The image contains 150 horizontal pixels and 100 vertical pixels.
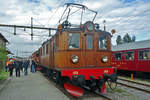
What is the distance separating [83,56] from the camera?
6852 millimetres

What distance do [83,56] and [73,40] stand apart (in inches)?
34.6

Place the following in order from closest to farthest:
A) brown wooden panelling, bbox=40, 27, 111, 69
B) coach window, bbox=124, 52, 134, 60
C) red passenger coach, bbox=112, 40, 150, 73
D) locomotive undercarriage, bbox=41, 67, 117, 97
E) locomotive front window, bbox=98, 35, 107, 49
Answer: locomotive undercarriage, bbox=41, 67, 117, 97 < brown wooden panelling, bbox=40, 27, 111, 69 < locomotive front window, bbox=98, 35, 107, 49 < red passenger coach, bbox=112, 40, 150, 73 < coach window, bbox=124, 52, 134, 60

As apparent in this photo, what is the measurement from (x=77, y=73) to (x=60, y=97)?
128 cm

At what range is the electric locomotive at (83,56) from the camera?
6512 millimetres

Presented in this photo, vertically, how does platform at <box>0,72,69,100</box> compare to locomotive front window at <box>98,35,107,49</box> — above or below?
below

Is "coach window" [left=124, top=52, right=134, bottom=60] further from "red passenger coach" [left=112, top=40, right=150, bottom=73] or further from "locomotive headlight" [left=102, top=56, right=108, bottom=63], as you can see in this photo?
"locomotive headlight" [left=102, top=56, right=108, bottom=63]

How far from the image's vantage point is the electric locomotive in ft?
21.4

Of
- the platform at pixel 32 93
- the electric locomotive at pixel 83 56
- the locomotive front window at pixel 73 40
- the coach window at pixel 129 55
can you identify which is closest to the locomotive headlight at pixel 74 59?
the electric locomotive at pixel 83 56

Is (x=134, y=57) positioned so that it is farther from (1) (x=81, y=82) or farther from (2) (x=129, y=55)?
(1) (x=81, y=82)

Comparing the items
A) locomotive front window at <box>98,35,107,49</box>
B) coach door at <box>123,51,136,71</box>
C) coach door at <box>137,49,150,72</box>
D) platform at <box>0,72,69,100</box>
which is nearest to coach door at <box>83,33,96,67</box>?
locomotive front window at <box>98,35,107,49</box>

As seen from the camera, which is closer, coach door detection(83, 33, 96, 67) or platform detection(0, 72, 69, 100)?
platform detection(0, 72, 69, 100)

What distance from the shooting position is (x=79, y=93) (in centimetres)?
664

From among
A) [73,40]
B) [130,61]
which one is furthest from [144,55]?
[73,40]

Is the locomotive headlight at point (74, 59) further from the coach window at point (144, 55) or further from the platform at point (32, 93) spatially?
the coach window at point (144, 55)
